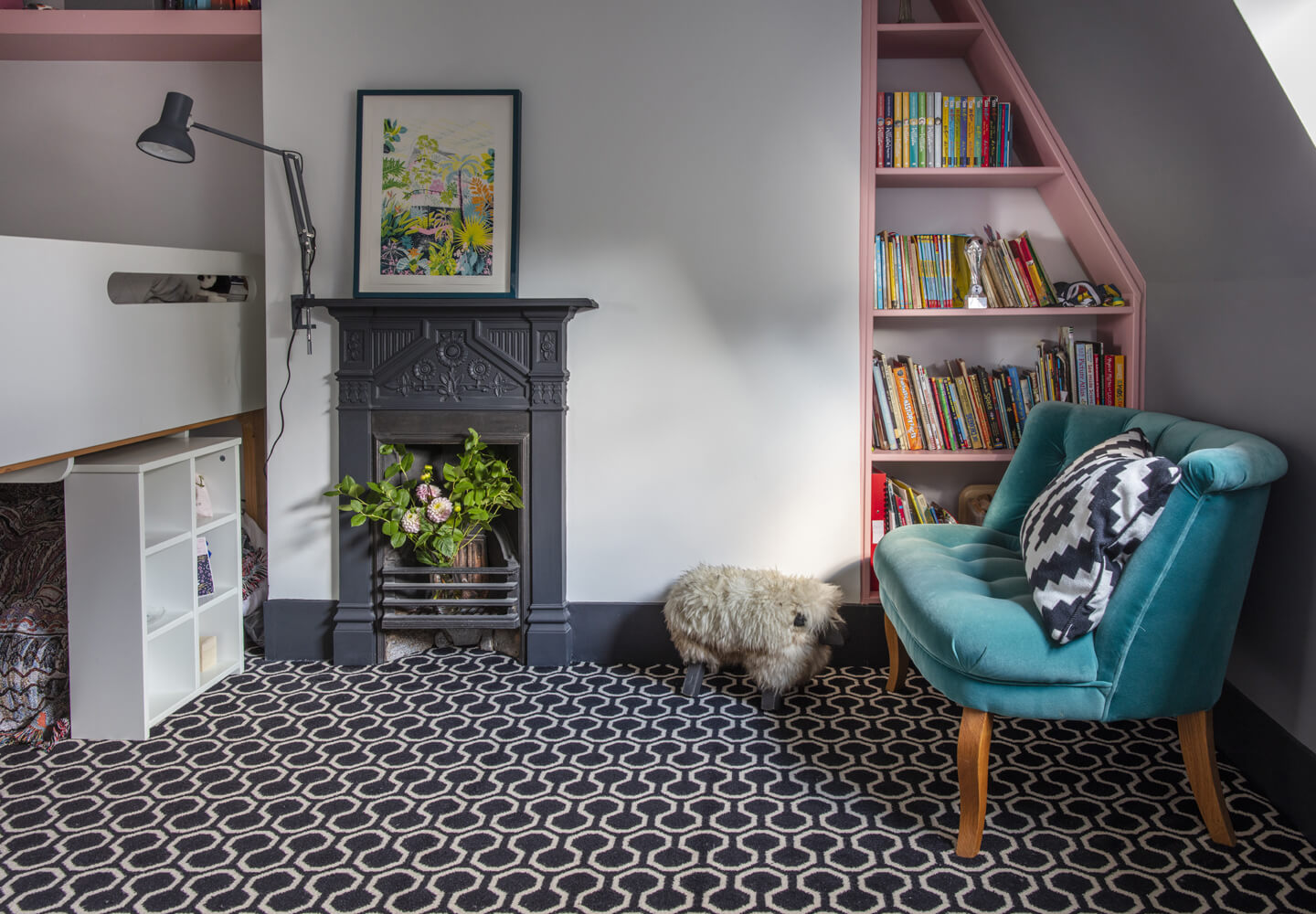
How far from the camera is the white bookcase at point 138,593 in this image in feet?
8.34

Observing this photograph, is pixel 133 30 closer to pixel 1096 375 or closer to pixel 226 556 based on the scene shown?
pixel 226 556

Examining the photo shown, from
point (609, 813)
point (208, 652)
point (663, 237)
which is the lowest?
point (609, 813)

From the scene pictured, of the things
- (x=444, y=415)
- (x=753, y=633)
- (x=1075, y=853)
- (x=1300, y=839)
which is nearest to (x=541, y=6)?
(x=444, y=415)

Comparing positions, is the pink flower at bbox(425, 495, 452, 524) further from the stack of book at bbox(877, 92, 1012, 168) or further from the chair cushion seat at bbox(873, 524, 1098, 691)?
the stack of book at bbox(877, 92, 1012, 168)

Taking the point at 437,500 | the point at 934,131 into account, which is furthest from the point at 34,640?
the point at 934,131

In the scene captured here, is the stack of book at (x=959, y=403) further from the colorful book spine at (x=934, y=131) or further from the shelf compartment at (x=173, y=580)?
the shelf compartment at (x=173, y=580)

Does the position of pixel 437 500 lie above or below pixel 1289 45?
below

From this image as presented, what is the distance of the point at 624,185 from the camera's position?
3072mm

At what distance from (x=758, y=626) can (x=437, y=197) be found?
167cm

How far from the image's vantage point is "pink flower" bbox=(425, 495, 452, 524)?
3.02 meters

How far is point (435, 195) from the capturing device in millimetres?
3064

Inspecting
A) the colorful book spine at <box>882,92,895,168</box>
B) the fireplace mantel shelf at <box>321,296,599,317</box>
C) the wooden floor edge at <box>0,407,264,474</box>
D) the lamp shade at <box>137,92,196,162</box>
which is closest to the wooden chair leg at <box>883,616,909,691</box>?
the fireplace mantel shelf at <box>321,296,599,317</box>

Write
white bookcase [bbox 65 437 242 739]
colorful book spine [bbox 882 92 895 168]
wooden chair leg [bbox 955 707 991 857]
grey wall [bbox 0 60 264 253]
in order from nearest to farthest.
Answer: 1. wooden chair leg [bbox 955 707 991 857]
2. white bookcase [bbox 65 437 242 739]
3. colorful book spine [bbox 882 92 895 168]
4. grey wall [bbox 0 60 264 253]

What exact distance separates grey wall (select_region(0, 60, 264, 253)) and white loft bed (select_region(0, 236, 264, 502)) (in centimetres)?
45
